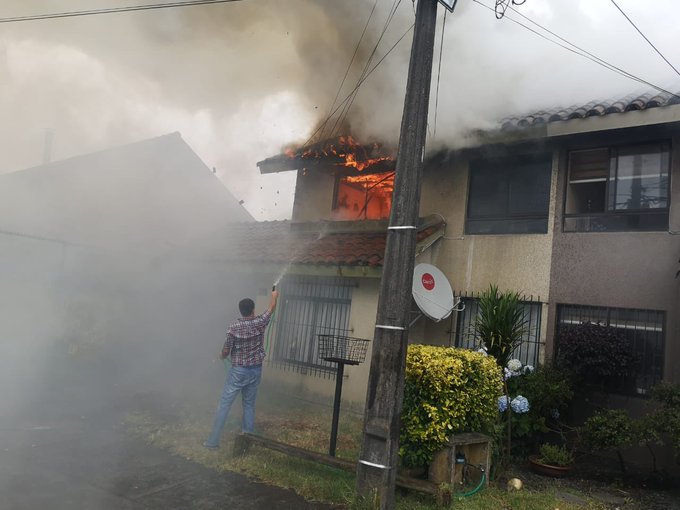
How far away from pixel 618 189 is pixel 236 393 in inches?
240

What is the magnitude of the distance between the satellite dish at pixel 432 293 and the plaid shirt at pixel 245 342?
2.49 meters

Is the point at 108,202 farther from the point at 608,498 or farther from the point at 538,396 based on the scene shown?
the point at 608,498

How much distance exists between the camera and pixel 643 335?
7.10 metres

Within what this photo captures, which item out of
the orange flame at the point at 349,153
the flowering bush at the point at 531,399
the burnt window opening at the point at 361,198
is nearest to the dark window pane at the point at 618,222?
the flowering bush at the point at 531,399

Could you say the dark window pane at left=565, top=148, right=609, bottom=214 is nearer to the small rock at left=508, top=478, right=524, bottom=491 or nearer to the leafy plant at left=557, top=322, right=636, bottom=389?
the leafy plant at left=557, top=322, right=636, bottom=389

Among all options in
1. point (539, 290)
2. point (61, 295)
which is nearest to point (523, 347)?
point (539, 290)

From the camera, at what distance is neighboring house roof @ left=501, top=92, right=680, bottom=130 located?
275 inches

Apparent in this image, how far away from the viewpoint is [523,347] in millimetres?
8039

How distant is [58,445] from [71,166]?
32.4 ft

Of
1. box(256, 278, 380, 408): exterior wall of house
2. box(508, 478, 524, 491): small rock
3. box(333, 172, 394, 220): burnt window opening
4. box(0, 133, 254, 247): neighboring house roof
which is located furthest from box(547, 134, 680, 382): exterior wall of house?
box(0, 133, 254, 247): neighboring house roof

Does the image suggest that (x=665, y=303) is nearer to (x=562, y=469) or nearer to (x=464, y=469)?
(x=562, y=469)

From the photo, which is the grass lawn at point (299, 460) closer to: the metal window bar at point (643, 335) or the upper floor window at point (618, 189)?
the metal window bar at point (643, 335)

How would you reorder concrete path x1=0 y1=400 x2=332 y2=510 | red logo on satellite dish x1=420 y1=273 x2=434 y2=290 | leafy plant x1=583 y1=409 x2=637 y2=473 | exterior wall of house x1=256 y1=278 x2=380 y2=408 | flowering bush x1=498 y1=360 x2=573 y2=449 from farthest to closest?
exterior wall of house x1=256 y1=278 x2=380 y2=408 < red logo on satellite dish x1=420 y1=273 x2=434 y2=290 < flowering bush x1=498 y1=360 x2=573 y2=449 < leafy plant x1=583 y1=409 x2=637 y2=473 < concrete path x1=0 y1=400 x2=332 y2=510

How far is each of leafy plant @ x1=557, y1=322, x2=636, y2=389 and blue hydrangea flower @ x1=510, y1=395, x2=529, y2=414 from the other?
43.2 inches
